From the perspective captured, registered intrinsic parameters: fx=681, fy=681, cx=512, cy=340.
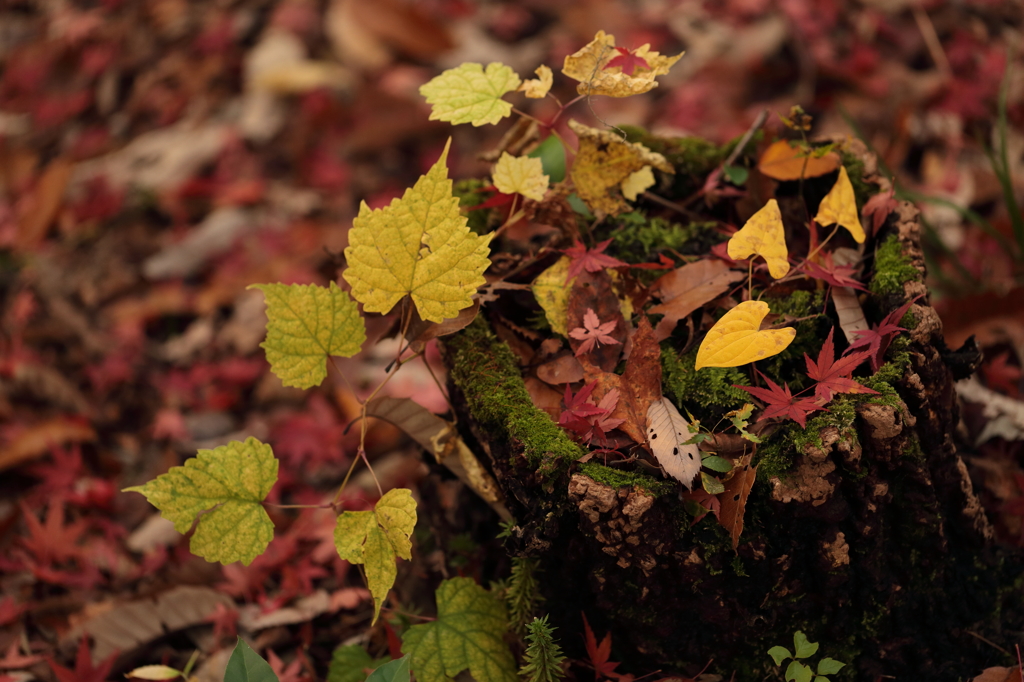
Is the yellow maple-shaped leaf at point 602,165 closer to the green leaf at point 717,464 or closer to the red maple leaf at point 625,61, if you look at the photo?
the red maple leaf at point 625,61

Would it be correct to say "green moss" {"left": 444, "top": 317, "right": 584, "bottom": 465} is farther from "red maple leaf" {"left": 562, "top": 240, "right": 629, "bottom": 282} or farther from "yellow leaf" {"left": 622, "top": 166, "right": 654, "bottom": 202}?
"yellow leaf" {"left": 622, "top": 166, "right": 654, "bottom": 202}

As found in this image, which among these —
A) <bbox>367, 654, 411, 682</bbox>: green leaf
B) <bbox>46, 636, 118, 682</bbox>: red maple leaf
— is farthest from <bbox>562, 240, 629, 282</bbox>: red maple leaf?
<bbox>46, 636, 118, 682</bbox>: red maple leaf

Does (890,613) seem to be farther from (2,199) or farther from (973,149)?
(2,199)

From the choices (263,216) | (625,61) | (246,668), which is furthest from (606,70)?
(263,216)

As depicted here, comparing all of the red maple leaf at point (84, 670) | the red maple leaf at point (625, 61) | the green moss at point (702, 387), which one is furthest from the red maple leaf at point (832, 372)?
the red maple leaf at point (84, 670)

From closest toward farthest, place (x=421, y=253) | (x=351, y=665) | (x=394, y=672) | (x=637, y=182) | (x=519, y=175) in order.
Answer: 1. (x=394, y=672)
2. (x=421, y=253)
3. (x=519, y=175)
4. (x=351, y=665)
5. (x=637, y=182)

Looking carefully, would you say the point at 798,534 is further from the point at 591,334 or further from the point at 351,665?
the point at 351,665
